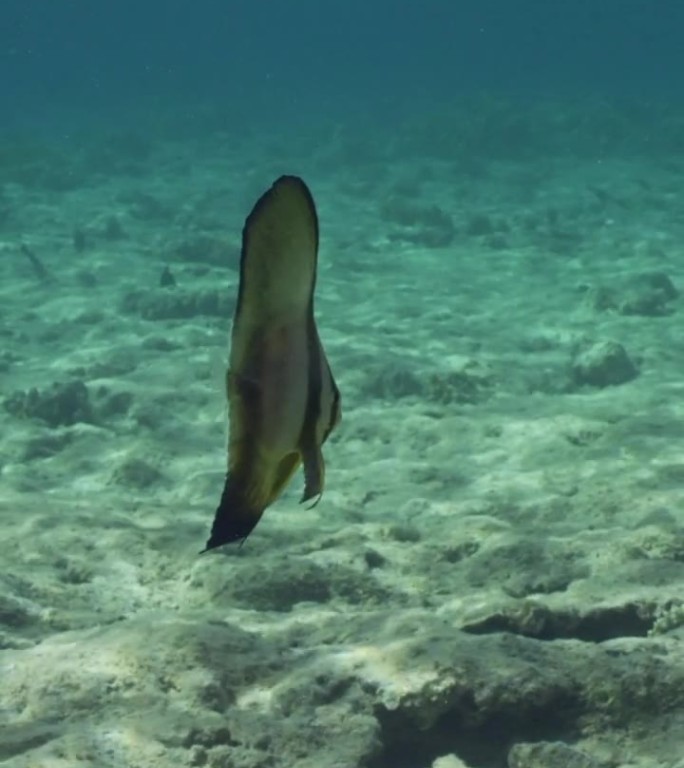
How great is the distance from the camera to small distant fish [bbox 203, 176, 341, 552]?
1476 mm

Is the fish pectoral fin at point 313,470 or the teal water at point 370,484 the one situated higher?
the fish pectoral fin at point 313,470

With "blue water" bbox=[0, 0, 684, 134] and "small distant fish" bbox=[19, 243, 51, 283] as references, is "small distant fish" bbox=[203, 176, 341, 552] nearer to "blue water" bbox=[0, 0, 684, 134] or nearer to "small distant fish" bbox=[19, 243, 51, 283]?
"small distant fish" bbox=[19, 243, 51, 283]

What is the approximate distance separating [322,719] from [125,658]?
3.46ft

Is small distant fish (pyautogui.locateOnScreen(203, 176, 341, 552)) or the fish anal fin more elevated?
small distant fish (pyautogui.locateOnScreen(203, 176, 341, 552))

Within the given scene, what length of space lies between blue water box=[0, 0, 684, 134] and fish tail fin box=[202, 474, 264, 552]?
151 ft

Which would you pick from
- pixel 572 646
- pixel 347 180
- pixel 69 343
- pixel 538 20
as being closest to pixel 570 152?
pixel 347 180

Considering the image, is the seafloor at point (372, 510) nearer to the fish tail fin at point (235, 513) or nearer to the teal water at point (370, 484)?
the teal water at point (370, 484)

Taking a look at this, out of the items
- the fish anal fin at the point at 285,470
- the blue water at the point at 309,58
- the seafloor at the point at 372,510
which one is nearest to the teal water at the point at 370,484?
the seafloor at the point at 372,510

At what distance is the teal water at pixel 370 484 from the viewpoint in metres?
4.34

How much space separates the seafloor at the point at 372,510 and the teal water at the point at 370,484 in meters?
0.03

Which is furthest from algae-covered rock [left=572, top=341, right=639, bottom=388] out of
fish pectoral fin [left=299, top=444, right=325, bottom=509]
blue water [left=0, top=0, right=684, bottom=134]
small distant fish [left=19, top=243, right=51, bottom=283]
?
blue water [left=0, top=0, right=684, bottom=134]

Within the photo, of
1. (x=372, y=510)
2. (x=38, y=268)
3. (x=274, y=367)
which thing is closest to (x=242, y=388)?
(x=274, y=367)

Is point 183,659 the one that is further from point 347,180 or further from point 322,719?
point 347,180

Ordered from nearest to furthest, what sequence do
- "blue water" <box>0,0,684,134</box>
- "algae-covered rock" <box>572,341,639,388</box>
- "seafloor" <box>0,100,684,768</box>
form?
"seafloor" <box>0,100,684,768</box> → "algae-covered rock" <box>572,341,639,388</box> → "blue water" <box>0,0,684,134</box>
